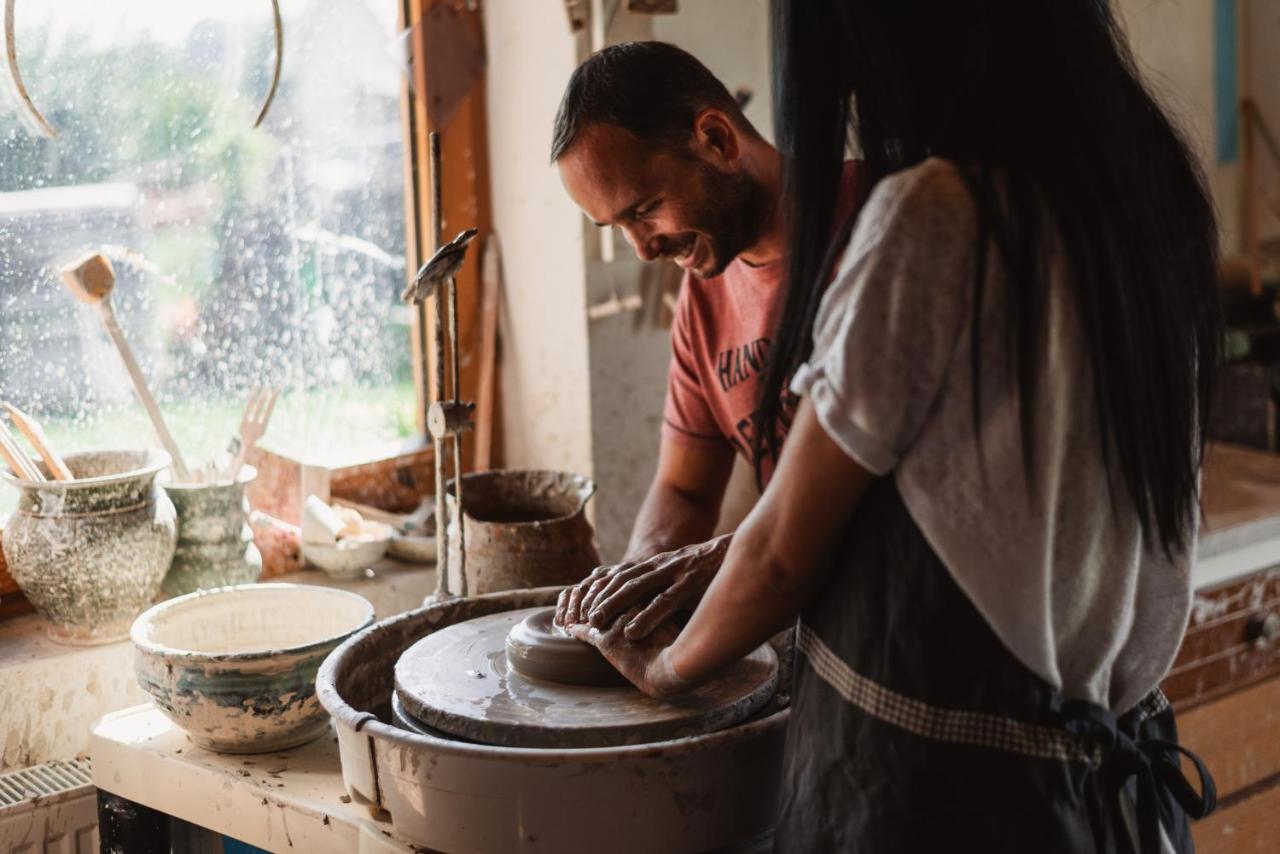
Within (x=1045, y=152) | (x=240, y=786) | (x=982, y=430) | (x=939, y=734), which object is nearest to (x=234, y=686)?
(x=240, y=786)

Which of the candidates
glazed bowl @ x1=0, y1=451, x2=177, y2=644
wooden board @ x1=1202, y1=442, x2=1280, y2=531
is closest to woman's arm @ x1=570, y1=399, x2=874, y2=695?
glazed bowl @ x1=0, y1=451, x2=177, y2=644

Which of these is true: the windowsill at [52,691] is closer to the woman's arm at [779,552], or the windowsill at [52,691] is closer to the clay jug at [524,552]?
the clay jug at [524,552]

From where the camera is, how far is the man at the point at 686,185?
1667 millimetres

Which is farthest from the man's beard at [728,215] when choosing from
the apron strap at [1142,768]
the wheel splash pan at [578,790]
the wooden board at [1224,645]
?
the wooden board at [1224,645]

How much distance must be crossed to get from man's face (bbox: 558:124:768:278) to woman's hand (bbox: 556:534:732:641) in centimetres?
45

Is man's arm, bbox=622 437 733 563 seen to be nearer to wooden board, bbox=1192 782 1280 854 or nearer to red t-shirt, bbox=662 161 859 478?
red t-shirt, bbox=662 161 859 478

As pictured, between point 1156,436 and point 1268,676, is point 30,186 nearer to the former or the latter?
point 1156,436

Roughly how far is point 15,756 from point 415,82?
1546mm

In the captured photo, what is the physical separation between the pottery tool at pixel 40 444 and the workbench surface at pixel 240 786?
43 cm

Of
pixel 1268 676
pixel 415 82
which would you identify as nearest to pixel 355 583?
pixel 415 82

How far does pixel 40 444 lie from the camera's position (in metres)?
2.00

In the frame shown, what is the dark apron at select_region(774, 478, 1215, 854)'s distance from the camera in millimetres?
1058

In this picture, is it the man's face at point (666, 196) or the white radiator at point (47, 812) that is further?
the white radiator at point (47, 812)

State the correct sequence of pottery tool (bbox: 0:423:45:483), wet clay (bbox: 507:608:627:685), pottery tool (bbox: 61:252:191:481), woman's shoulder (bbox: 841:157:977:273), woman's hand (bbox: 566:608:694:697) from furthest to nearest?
pottery tool (bbox: 61:252:191:481), pottery tool (bbox: 0:423:45:483), wet clay (bbox: 507:608:627:685), woman's hand (bbox: 566:608:694:697), woman's shoulder (bbox: 841:157:977:273)
